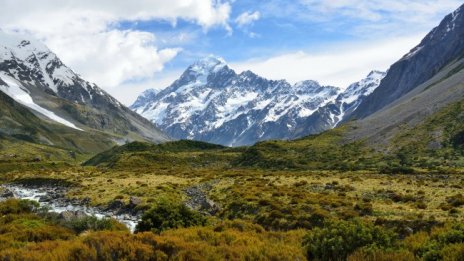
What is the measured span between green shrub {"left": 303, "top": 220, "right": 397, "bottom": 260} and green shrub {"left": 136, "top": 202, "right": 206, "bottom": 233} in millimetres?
10362

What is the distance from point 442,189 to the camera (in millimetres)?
45031

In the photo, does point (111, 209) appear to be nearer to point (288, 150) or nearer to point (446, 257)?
point (446, 257)

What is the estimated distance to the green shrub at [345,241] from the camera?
16641mm

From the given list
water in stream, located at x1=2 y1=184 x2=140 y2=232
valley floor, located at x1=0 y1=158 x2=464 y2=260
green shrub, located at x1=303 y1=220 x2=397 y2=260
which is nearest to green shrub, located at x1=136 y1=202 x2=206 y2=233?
valley floor, located at x1=0 y1=158 x2=464 y2=260

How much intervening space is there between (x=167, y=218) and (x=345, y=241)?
12683 millimetres

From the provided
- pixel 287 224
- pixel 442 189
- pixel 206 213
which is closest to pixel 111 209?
pixel 206 213

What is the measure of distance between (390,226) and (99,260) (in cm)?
1751

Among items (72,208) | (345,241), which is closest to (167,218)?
(345,241)

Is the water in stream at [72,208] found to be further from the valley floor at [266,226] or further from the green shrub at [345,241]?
the green shrub at [345,241]

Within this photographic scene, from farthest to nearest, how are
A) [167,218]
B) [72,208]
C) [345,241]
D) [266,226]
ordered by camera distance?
[72,208]
[266,226]
[167,218]
[345,241]

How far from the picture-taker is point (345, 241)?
667 inches

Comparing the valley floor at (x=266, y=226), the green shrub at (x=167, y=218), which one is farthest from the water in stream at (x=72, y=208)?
the green shrub at (x=167, y=218)

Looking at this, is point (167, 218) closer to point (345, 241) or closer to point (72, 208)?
point (345, 241)

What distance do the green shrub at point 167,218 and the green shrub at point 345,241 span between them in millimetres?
10362
